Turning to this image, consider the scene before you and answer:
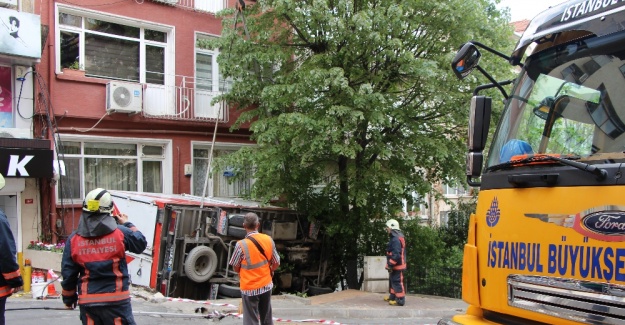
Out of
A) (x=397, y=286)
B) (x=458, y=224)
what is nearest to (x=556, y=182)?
(x=397, y=286)

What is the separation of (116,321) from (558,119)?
398 centimetres

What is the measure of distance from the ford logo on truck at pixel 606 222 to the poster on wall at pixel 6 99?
12.4 meters

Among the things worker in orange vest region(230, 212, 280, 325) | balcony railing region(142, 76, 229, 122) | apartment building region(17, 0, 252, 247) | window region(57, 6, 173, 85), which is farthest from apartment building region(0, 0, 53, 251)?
worker in orange vest region(230, 212, 280, 325)

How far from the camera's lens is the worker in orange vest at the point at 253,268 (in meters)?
6.93

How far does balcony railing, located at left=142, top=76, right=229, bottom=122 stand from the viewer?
1491 centimetres

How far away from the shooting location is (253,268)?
6.93m

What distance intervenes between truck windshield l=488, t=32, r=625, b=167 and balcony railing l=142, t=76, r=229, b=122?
10758mm

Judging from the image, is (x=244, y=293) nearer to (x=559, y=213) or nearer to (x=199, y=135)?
(x=559, y=213)

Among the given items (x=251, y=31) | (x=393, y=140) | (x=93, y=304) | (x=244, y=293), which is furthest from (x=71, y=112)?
(x=93, y=304)

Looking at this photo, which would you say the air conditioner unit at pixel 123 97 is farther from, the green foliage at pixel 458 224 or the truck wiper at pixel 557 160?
the green foliage at pixel 458 224

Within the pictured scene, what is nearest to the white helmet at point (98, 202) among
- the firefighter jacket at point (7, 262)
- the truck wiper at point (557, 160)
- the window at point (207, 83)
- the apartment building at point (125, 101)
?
the firefighter jacket at point (7, 262)

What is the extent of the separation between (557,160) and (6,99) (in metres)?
12.2

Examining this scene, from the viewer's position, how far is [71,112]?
44.4ft

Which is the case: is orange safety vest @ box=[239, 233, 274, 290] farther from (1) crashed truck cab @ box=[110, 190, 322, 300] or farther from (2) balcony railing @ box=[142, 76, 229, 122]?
(2) balcony railing @ box=[142, 76, 229, 122]
